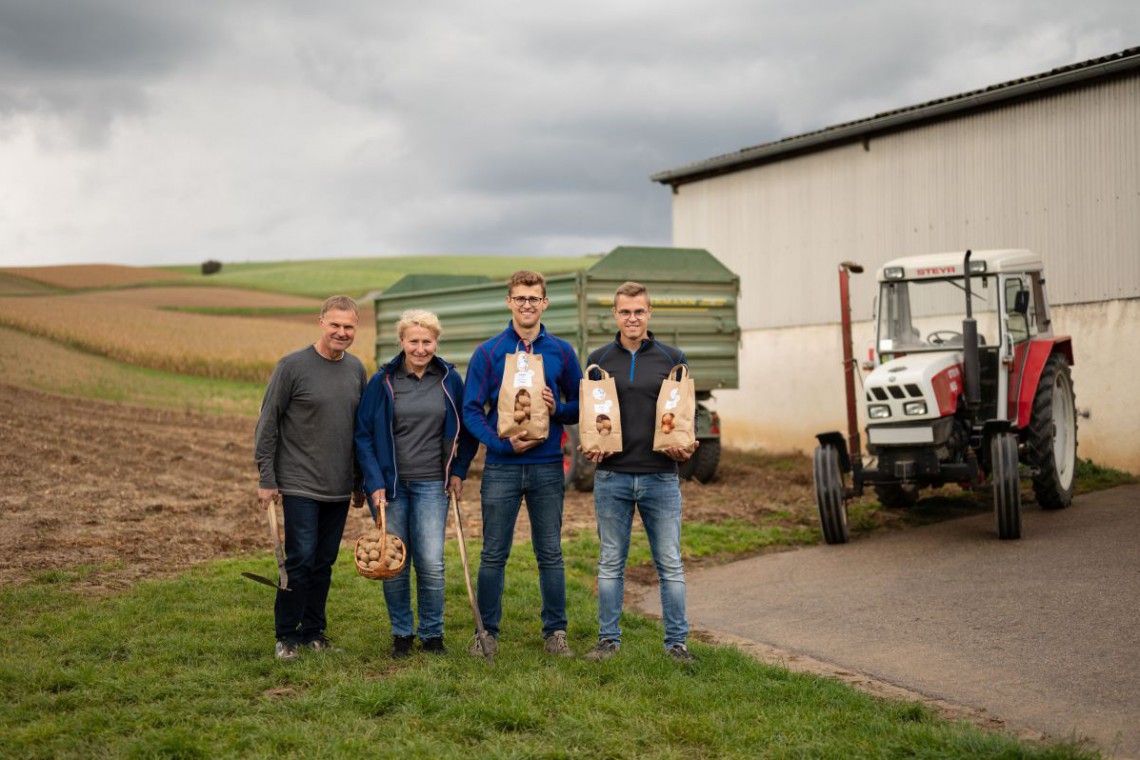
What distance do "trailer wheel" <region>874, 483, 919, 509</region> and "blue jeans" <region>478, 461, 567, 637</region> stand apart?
590 cm

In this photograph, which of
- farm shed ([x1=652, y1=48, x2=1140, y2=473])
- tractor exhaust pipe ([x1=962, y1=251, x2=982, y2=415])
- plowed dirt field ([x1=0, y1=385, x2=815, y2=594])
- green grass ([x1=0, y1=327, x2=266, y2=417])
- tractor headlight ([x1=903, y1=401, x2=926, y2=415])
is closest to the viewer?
plowed dirt field ([x1=0, y1=385, x2=815, y2=594])

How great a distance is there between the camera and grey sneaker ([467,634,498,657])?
5.66m

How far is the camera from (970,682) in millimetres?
5516

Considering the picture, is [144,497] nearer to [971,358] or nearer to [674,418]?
[674,418]

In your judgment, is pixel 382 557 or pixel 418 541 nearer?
pixel 382 557

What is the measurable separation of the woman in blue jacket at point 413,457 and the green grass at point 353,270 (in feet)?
143

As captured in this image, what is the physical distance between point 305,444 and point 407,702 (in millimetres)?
1540

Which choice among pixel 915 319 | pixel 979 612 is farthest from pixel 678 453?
pixel 915 319

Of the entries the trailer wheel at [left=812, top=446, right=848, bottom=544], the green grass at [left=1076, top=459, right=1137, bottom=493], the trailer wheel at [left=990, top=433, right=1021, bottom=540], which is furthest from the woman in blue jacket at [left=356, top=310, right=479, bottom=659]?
the green grass at [left=1076, top=459, right=1137, bottom=493]

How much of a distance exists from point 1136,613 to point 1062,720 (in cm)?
216

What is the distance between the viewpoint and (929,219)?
14984mm

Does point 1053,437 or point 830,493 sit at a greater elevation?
point 1053,437

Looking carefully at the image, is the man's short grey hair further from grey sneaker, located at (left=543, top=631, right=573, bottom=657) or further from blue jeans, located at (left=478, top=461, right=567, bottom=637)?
grey sneaker, located at (left=543, top=631, right=573, bottom=657)

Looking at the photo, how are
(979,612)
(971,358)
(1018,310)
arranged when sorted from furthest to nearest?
(1018,310)
(971,358)
(979,612)
